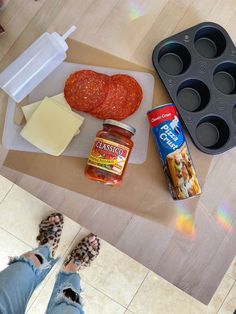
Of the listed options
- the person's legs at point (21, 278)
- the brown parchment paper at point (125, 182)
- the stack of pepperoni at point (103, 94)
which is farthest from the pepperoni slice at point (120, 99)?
the person's legs at point (21, 278)

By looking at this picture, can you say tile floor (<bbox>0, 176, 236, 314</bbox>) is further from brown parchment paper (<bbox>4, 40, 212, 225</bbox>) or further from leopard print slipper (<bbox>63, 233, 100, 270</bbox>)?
brown parchment paper (<bbox>4, 40, 212, 225</bbox>)

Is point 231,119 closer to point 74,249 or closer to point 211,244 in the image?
point 211,244

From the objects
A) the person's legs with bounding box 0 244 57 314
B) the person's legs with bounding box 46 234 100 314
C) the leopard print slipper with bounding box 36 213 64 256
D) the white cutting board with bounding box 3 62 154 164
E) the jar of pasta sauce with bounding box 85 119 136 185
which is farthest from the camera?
the leopard print slipper with bounding box 36 213 64 256

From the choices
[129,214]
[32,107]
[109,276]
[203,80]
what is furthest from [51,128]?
[109,276]

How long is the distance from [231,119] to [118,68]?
322 mm

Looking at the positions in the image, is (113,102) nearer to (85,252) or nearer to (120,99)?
(120,99)

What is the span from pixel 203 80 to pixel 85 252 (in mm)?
809

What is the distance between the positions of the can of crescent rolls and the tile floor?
0.65m

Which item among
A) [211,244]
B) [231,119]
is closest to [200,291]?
[211,244]

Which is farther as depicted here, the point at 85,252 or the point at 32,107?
the point at 85,252

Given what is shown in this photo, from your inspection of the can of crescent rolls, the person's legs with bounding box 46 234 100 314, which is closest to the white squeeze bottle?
the can of crescent rolls

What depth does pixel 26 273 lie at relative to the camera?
111 cm

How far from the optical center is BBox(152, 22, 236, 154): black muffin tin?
2.85 ft

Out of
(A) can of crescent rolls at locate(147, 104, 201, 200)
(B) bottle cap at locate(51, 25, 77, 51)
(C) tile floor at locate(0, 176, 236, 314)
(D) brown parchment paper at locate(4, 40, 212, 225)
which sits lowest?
(C) tile floor at locate(0, 176, 236, 314)
